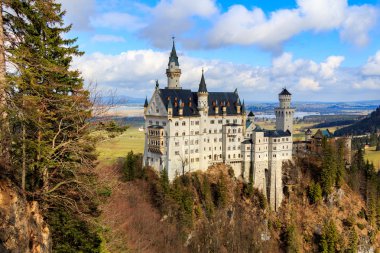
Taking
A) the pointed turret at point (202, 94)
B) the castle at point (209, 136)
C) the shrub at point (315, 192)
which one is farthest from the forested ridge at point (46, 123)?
the shrub at point (315, 192)

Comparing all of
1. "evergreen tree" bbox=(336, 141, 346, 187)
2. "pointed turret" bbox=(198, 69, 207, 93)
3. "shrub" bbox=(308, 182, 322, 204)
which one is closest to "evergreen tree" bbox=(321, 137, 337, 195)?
"evergreen tree" bbox=(336, 141, 346, 187)

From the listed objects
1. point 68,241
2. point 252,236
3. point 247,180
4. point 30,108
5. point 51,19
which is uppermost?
point 51,19

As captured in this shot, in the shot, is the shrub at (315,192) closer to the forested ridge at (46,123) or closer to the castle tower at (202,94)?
the castle tower at (202,94)

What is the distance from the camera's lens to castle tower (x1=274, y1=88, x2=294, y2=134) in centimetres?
10012

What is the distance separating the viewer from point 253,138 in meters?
91.4

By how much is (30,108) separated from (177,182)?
192 feet

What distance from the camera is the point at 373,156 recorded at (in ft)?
478

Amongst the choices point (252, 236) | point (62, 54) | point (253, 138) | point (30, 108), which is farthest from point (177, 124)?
point (30, 108)

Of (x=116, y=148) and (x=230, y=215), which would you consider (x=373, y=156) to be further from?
(x=116, y=148)

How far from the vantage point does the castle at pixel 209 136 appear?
79.7 meters

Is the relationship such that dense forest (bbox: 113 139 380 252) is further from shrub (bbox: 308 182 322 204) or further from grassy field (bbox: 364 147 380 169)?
grassy field (bbox: 364 147 380 169)

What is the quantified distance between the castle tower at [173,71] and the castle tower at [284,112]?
2987 centimetres

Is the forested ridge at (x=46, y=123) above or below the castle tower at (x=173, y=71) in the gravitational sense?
below

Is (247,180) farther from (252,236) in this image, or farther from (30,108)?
(30,108)
